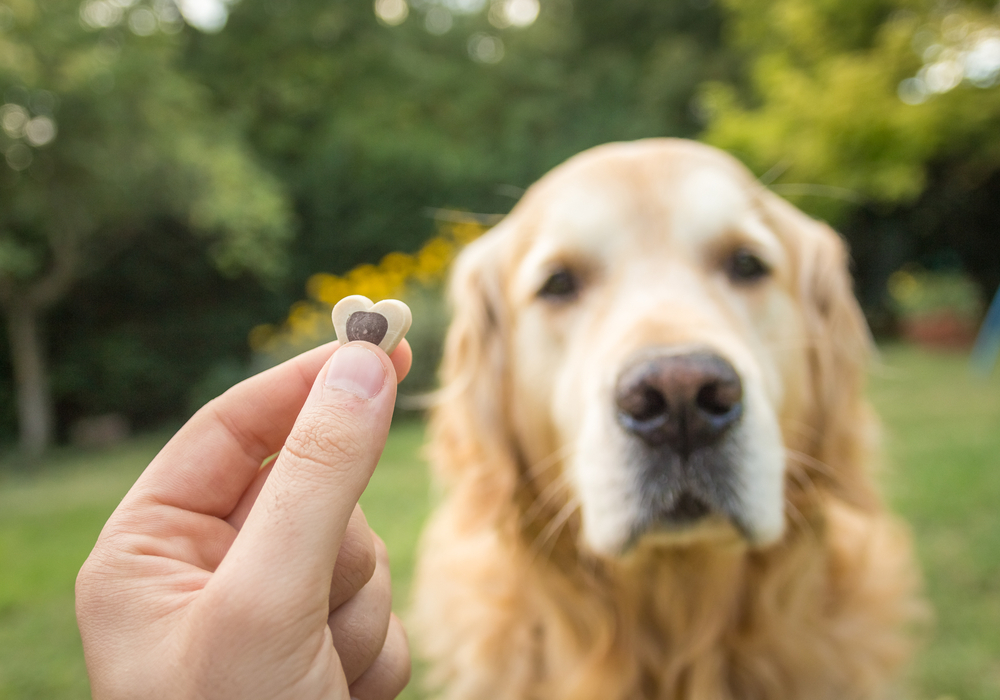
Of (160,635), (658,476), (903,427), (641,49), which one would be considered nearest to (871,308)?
(903,427)

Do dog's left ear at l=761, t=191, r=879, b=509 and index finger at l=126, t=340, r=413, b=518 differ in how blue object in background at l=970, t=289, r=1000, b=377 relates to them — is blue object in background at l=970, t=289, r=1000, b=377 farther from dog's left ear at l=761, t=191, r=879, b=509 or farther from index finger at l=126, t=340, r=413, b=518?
index finger at l=126, t=340, r=413, b=518

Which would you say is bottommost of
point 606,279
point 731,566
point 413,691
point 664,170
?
point 413,691

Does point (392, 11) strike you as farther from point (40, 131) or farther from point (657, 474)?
point (657, 474)

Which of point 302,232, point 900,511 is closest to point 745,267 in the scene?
point 900,511

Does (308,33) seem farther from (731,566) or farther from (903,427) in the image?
(731,566)

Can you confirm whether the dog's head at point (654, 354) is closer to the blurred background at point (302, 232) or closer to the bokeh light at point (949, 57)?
the blurred background at point (302, 232)

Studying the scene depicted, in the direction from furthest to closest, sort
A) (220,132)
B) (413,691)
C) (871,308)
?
(871,308)
(220,132)
(413,691)
